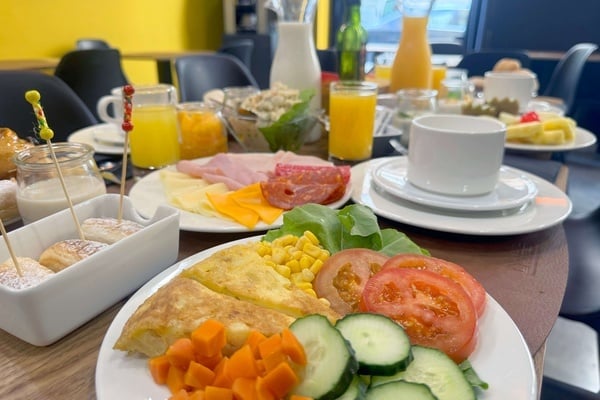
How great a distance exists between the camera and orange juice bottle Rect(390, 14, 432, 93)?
7.30 ft

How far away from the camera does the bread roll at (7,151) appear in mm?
1082

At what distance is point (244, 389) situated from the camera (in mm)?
494

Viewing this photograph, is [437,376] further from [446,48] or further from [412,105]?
[446,48]

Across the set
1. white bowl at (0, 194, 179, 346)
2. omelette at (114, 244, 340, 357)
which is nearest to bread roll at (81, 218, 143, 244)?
white bowl at (0, 194, 179, 346)

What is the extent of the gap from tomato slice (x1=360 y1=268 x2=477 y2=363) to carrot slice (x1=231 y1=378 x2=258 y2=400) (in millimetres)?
214

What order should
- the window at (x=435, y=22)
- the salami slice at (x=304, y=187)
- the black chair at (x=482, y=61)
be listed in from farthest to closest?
the window at (x=435, y=22)
the black chair at (x=482, y=61)
the salami slice at (x=304, y=187)

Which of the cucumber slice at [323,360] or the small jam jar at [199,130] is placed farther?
the small jam jar at [199,130]

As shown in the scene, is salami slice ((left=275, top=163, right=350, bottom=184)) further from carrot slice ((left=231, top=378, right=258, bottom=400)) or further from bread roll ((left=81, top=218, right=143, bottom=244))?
carrot slice ((left=231, top=378, right=258, bottom=400))

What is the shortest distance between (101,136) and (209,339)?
4.31 ft

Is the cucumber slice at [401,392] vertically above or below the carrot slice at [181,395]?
above

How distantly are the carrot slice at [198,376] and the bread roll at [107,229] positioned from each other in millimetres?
336

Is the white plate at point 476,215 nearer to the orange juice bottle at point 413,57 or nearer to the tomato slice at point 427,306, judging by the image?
the tomato slice at point 427,306

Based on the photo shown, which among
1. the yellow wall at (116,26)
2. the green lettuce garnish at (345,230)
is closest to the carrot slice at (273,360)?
the green lettuce garnish at (345,230)

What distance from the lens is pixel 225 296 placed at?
2.13 feet
